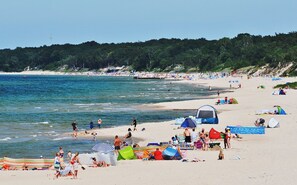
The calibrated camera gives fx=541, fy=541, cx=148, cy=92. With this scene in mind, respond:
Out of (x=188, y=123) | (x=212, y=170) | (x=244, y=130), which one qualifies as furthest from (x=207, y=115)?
(x=212, y=170)

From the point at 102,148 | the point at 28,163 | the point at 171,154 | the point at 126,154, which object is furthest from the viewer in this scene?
the point at 126,154

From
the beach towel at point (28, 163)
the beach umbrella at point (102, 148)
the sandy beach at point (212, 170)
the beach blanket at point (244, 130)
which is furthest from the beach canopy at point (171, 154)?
the beach blanket at point (244, 130)

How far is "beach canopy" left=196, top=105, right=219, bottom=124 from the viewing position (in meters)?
42.7

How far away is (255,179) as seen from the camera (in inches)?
859

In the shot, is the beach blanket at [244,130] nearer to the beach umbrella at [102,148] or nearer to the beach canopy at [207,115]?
the beach canopy at [207,115]

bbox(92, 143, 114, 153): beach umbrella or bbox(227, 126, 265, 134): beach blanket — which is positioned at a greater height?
bbox(92, 143, 114, 153): beach umbrella

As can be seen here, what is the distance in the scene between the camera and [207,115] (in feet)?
141

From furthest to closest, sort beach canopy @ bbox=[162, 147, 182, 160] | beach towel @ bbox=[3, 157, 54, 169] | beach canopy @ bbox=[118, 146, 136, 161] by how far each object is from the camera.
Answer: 1. beach canopy @ bbox=[118, 146, 136, 161]
2. beach canopy @ bbox=[162, 147, 182, 160]
3. beach towel @ bbox=[3, 157, 54, 169]

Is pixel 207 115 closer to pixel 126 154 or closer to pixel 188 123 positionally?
pixel 188 123

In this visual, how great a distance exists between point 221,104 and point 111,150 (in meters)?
36.6

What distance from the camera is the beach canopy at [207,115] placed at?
42656 mm

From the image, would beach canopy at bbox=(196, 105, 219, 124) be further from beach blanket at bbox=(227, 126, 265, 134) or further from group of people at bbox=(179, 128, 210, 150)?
group of people at bbox=(179, 128, 210, 150)

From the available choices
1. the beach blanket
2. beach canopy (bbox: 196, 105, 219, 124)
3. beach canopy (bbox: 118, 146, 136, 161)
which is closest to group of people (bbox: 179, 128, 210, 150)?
beach canopy (bbox: 118, 146, 136, 161)

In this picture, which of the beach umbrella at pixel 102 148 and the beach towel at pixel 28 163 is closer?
the beach towel at pixel 28 163
